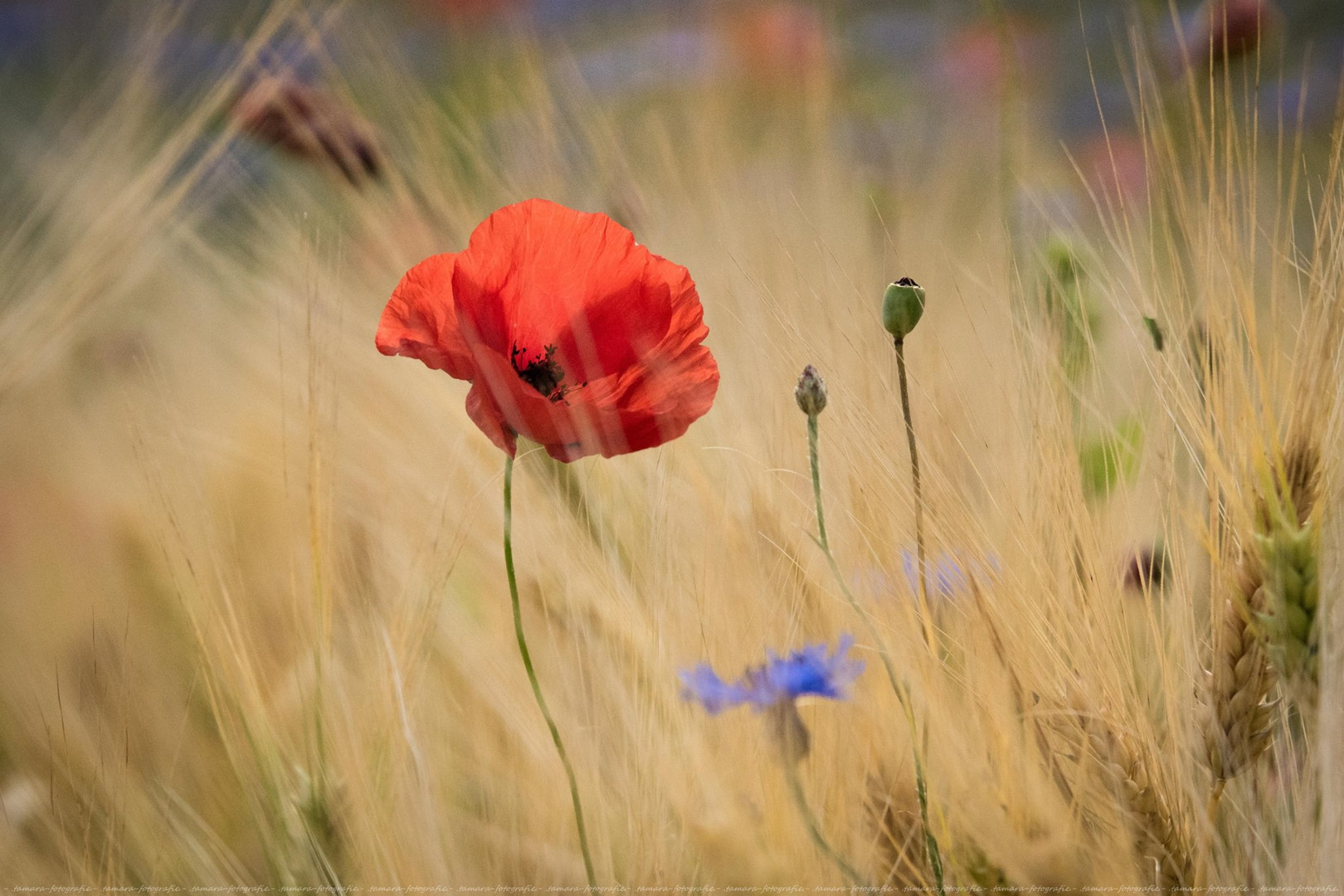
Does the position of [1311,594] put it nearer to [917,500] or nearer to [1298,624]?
[1298,624]

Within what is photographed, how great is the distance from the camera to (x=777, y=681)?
33 cm

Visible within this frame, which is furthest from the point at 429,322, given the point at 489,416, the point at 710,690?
the point at 710,690

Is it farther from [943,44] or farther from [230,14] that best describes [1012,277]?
[230,14]

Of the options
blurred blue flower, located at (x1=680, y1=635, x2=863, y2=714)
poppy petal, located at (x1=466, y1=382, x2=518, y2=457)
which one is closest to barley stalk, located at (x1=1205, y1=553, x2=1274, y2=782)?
blurred blue flower, located at (x1=680, y1=635, x2=863, y2=714)

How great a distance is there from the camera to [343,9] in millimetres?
702

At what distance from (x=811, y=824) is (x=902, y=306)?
17cm

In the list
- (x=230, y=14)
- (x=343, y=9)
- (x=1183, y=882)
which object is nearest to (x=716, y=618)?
(x=1183, y=882)

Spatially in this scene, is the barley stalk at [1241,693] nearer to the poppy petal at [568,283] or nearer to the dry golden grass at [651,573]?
the dry golden grass at [651,573]

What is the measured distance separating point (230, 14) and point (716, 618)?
28.6 inches

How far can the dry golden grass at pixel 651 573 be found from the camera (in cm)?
34

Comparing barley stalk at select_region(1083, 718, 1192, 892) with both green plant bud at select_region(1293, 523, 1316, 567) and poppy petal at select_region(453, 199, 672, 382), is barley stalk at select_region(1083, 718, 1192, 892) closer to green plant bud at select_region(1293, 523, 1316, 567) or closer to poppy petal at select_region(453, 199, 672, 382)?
green plant bud at select_region(1293, 523, 1316, 567)

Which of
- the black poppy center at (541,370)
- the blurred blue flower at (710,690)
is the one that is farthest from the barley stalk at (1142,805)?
the black poppy center at (541,370)

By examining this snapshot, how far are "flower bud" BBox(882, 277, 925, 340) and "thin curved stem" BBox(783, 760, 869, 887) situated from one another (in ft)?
0.50

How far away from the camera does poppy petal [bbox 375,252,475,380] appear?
1.16 ft
